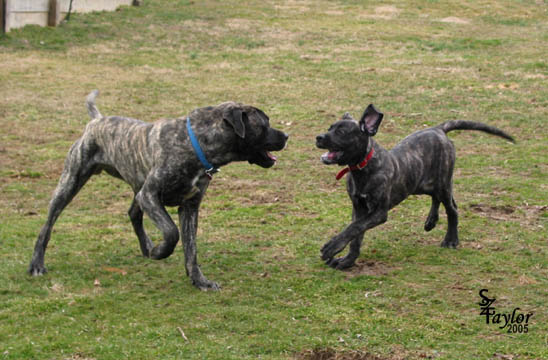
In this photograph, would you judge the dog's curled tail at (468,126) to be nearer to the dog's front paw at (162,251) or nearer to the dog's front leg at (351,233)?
the dog's front leg at (351,233)

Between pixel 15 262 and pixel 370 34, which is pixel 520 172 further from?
pixel 370 34

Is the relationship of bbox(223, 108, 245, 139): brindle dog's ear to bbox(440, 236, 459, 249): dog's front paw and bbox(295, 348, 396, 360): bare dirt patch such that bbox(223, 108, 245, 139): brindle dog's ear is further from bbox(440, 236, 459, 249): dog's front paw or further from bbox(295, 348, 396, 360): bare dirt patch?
bbox(440, 236, 459, 249): dog's front paw

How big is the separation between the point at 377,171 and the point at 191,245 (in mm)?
1948

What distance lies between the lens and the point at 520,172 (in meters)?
12.0

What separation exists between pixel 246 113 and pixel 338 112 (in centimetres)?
847

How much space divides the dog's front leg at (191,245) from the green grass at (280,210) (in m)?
0.16

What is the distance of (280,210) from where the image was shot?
1056 cm

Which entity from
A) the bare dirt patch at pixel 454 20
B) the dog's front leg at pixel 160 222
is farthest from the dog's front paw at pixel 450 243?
the bare dirt patch at pixel 454 20

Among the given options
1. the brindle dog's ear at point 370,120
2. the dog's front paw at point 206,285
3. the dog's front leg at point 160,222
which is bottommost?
the dog's front paw at point 206,285

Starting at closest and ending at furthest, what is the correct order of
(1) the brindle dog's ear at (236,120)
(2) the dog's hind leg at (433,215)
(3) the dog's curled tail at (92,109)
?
(1) the brindle dog's ear at (236,120), (3) the dog's curled tail at (92,109), (2) the dog's hind leg at (433,215)

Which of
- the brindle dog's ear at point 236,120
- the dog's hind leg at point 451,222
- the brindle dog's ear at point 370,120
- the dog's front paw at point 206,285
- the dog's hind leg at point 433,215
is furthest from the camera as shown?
the dog's hind leg at point 433,215

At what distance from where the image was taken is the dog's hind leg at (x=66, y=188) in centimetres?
816

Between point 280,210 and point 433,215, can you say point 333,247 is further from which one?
point 280,210
